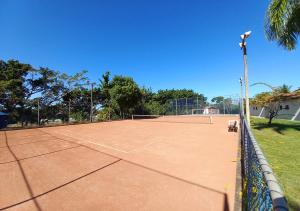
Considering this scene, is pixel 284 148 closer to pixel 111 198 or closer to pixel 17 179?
pixel 111 198

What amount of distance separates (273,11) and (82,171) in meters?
11.4

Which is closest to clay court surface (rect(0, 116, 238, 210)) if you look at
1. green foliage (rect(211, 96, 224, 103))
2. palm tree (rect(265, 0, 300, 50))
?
palm tree (rect(265, 0, 300, 50))

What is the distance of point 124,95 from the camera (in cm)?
2242

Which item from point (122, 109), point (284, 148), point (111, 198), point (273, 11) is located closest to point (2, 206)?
point (111, 198)

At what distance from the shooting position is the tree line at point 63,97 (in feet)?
67.4

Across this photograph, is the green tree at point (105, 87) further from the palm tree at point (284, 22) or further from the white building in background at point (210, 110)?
the palm tree at point (284, 22)

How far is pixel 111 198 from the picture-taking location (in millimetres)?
Answer: 3676

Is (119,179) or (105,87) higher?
(105,87)

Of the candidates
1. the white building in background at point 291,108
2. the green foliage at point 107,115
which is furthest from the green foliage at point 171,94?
the white building in background at point 291,108

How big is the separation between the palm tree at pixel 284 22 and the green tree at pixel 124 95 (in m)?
15.1

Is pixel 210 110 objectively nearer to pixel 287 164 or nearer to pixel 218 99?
pixel 218 99

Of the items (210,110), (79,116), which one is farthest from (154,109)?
(79,116)

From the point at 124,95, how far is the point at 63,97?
10.8 meters

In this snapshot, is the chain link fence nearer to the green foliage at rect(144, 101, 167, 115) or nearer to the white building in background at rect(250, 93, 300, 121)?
the green foliage at rect(144, 101, 167, 115)
